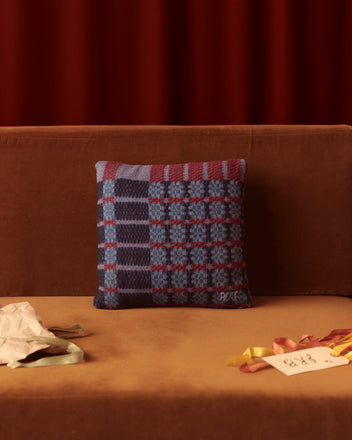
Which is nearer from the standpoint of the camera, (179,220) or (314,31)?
(179,220)

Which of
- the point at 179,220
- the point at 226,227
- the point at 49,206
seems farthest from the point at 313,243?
the point at 49,206

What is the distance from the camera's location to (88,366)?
40.4 inches

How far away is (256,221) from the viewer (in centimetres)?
155

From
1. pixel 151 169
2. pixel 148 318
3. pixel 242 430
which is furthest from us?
pixel 151 169

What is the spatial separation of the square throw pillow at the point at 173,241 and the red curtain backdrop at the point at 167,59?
0.64 metres

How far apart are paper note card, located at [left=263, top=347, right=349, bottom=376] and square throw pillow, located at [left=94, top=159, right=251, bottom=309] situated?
35cm

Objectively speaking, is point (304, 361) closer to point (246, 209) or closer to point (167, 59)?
point (246, 209)

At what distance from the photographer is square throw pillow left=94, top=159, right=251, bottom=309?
1384 mm

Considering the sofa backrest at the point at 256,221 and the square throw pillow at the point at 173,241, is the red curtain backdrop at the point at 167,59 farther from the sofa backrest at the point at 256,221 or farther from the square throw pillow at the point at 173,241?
the square throw pillow at the point at 173,241

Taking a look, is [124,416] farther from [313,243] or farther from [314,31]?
[314,31]

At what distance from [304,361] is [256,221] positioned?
23.0 inches

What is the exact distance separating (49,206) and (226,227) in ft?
1.66

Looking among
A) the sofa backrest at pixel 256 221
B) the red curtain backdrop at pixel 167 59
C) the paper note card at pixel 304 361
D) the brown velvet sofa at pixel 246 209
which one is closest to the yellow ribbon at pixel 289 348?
the paper note card at pixel 304 361

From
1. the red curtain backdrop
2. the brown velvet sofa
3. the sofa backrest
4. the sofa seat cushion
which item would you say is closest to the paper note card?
the sofa seat cushion
